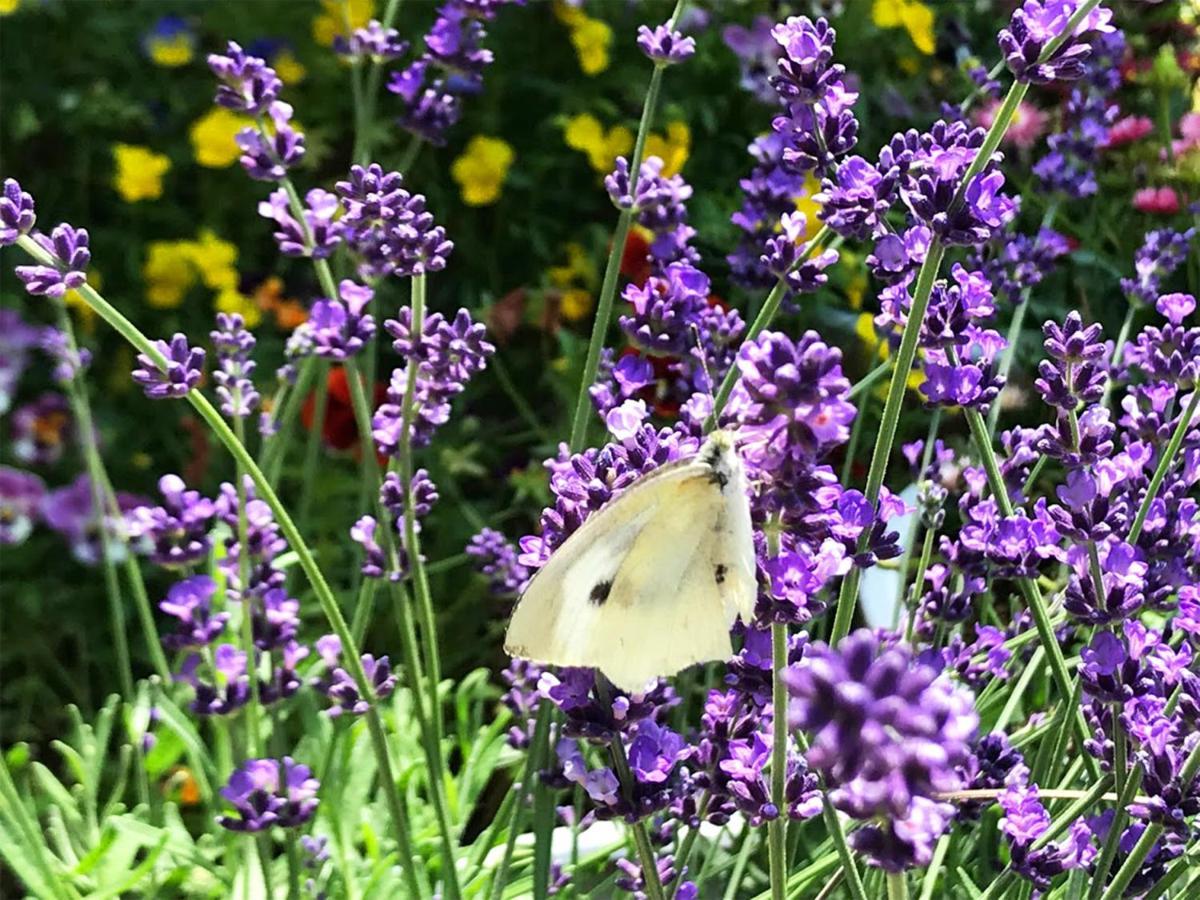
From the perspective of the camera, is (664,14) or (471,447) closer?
(471,447)

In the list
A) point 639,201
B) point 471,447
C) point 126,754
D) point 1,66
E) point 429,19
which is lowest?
point 126,754

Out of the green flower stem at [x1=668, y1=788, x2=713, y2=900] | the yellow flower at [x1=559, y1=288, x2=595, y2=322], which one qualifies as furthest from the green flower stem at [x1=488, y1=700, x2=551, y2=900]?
the yellow flower at [x1=559, y1=288, x2=595, y2=322]

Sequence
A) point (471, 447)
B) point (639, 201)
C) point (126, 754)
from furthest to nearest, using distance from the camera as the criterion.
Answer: point (471, 447)
point (126, 754)
point (639, 201)

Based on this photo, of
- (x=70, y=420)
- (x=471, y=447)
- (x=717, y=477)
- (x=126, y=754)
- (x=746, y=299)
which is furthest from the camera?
(x=70, y=420)

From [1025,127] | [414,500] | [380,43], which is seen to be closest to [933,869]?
[414,500]

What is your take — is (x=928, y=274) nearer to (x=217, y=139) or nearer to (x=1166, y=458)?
(x=1166, y=458)

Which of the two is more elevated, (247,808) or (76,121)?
(76,121)

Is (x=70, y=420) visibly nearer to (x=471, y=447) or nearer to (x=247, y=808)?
(x=471, y=447)

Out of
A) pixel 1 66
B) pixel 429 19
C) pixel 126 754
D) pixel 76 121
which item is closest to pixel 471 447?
pixel 126 754
